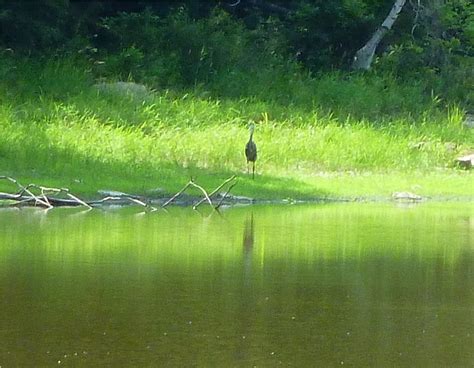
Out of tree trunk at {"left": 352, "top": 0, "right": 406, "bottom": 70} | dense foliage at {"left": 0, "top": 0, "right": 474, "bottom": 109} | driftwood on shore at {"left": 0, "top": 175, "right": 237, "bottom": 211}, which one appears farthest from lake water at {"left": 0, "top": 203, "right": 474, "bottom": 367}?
tree trunk at {"left": 352, "top": 0, "right": 406, "bottom": 70}

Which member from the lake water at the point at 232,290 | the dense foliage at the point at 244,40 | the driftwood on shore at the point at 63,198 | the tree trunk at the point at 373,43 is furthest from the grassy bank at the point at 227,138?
the lake water at the point at 232,290

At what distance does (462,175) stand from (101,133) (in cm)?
732

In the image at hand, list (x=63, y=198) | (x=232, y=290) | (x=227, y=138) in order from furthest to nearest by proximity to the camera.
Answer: (x=227, y=138)
(x=63, y=198)
(x=232, y=290)

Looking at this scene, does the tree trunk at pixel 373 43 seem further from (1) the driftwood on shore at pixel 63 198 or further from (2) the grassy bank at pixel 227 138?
(1) the driftwood on shore at pixel 63 198

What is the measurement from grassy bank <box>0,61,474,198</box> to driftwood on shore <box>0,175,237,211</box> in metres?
0.47

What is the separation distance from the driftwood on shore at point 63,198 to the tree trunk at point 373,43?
15.8 meters

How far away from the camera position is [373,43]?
37.8m

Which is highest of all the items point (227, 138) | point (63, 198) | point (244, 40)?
point (244, 40)

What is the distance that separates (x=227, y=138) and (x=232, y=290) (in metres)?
14.6

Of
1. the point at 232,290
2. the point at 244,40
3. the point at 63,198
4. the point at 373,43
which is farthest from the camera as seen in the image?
the point at 373,43

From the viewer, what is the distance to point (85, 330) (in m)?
10.9

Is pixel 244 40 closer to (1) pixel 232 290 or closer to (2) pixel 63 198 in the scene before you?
(2) pixel 63 198

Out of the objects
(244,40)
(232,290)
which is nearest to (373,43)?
(244,40)

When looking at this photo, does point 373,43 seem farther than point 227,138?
Yes
